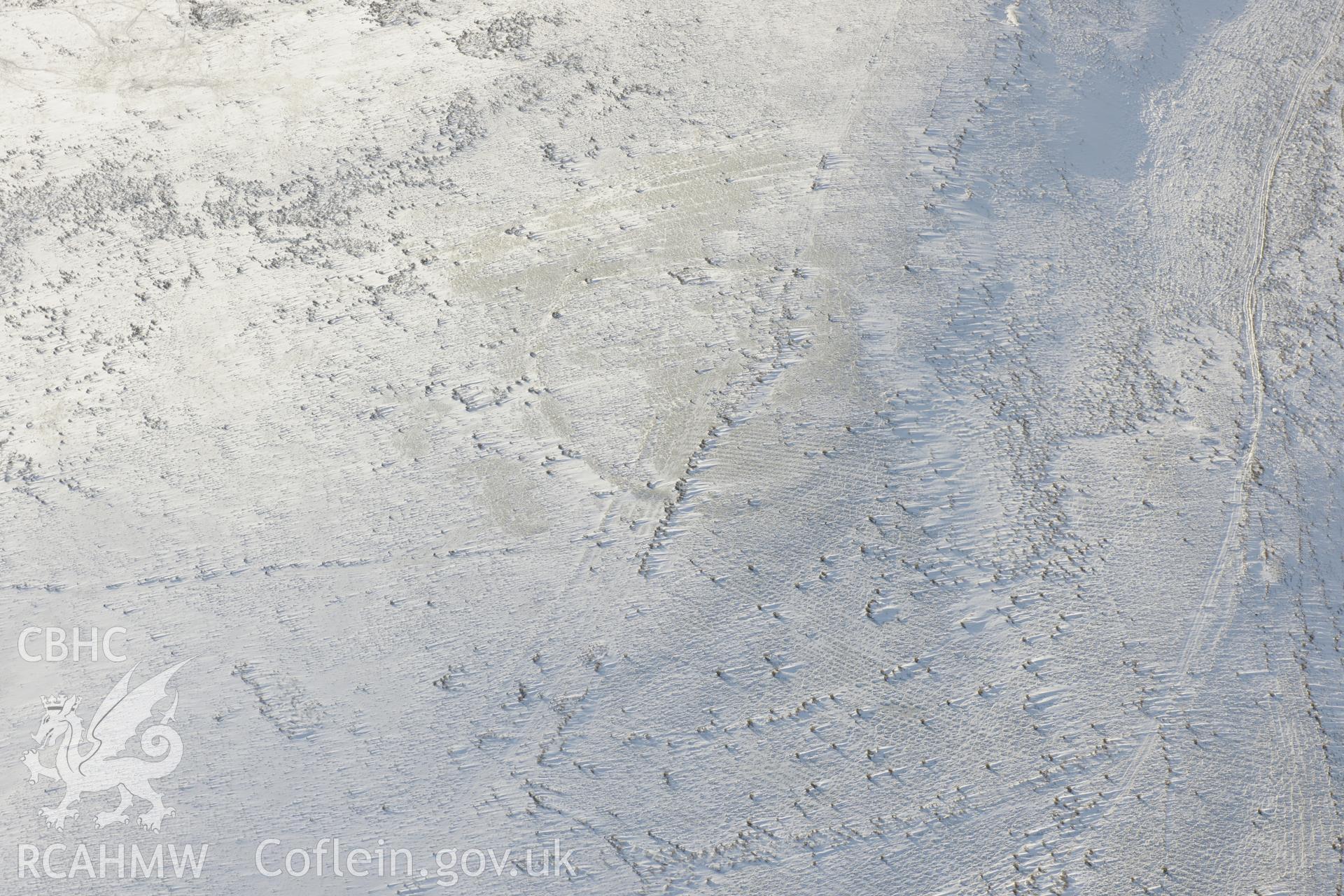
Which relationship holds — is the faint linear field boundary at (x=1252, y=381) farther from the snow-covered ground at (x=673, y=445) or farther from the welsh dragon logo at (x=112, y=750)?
the welsh dragon logo at (x=112, y=750)

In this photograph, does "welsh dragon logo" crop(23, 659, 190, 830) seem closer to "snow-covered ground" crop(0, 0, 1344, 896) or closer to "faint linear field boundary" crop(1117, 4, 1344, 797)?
"snow-covered ground" crop(0, 0, 1344, 896)

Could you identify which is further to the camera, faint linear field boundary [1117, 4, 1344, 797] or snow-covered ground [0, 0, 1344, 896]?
faint linear field boundary [1117, 4, 1344, 797]

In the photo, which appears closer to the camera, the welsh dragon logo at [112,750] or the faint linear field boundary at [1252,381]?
the welsh dragon logo at [112,750]

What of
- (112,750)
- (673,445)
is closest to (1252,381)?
(673,445)

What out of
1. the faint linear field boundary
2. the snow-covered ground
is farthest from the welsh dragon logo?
the faint linear field boundary

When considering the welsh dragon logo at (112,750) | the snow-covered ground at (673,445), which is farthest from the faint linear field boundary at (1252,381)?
the welsh dragon logo at (112,750)

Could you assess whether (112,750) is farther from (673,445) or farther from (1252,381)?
(1252,381)

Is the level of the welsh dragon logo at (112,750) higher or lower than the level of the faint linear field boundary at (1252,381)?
lower
